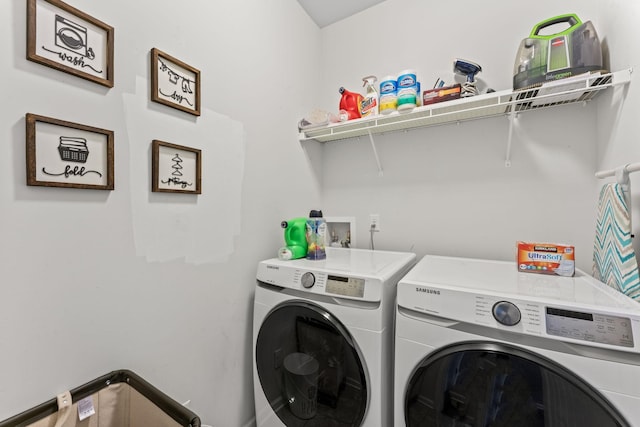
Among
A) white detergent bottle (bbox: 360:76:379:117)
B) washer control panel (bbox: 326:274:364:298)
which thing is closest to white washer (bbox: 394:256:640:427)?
washer control panel (bbox: 326:274:364:298)

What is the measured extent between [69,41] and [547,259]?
1.86 metres

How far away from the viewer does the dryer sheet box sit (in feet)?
3.62

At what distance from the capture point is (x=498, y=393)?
83 cm

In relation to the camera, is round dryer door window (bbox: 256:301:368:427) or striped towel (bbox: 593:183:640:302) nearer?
striped towel (bbox: 593:183:640:302)

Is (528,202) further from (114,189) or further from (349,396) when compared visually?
(114,189)

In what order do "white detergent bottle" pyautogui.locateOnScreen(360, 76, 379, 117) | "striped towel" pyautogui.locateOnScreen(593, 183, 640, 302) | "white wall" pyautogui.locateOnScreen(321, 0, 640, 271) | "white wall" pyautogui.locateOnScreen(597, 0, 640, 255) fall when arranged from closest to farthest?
"striped towel" pyautogui.locateOnScreen(593, 183, 640, 302) < "white wall" pyautogui.locateOnScreen(597, 0, 640, 255) < "white wall" pyautogui.locateOnScreen(321, 0, 640, 271) < "white detergent bottle" pyautogui.locateOnScreen(360, 76, 379, 117)

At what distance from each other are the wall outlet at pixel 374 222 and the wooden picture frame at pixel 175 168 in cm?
115

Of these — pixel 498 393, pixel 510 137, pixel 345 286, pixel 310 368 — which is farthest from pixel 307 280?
pixel 510 137

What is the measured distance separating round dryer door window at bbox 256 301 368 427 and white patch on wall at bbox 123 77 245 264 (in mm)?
456

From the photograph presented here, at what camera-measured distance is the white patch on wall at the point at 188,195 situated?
0.98 meters

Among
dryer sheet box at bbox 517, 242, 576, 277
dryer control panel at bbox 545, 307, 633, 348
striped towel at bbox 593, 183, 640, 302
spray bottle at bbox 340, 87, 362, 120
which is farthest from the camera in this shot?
spray bottle at bbox 340, 87, 362, 120

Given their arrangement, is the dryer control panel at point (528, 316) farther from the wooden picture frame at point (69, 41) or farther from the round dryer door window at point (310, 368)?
the wooden picture frame at point (69, 41)

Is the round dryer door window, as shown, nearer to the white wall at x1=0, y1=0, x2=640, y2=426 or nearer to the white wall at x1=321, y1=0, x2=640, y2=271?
the white wall at x1=0, y1=0, x2=640, y2=426

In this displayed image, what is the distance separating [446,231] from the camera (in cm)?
167
